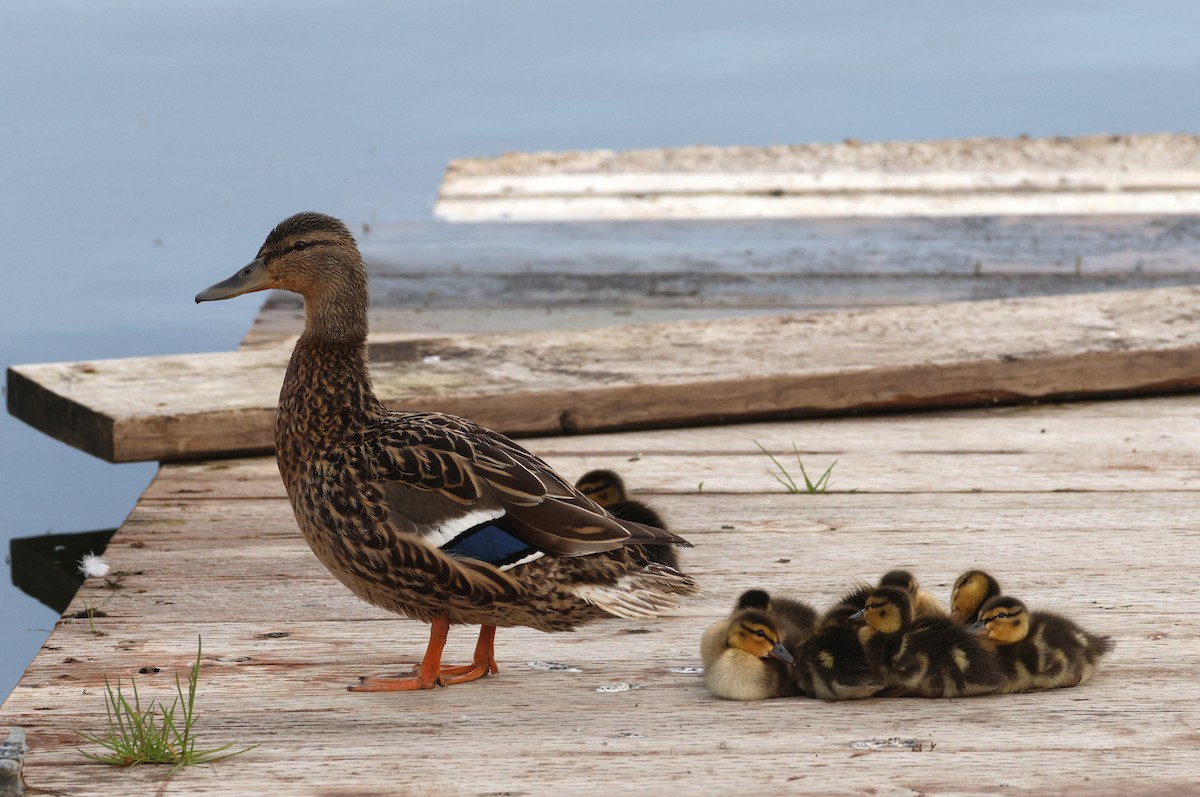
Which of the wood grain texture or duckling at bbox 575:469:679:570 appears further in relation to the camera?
duckling at bbox 575:469:679:570

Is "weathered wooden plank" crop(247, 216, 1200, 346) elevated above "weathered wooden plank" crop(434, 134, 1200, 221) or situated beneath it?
situated beneath

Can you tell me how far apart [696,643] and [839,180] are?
8964mm

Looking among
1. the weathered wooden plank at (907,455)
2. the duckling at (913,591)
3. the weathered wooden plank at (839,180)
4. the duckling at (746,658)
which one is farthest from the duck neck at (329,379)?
the weathered wooden plank at (839,180)

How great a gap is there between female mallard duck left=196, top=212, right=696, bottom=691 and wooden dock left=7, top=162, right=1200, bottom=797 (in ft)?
0.58

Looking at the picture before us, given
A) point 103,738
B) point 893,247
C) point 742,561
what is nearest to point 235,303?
point 893,247

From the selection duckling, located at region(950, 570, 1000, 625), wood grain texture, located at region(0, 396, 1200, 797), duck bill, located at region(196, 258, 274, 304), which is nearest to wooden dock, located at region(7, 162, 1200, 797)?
wood grain texture, located at region(0, 396, 1200, 797)

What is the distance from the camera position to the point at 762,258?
33.8 feet

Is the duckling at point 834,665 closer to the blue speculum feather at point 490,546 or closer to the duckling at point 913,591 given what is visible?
the duckling at point 913,591

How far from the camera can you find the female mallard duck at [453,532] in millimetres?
3475

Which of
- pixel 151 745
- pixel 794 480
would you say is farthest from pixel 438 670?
pixel 794 480

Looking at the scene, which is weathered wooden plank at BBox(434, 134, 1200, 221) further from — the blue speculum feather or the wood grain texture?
the blue speculum feather

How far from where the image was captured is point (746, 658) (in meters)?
3.38

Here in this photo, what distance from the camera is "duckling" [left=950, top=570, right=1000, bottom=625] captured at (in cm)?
363

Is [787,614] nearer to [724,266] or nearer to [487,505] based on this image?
[487,505]
